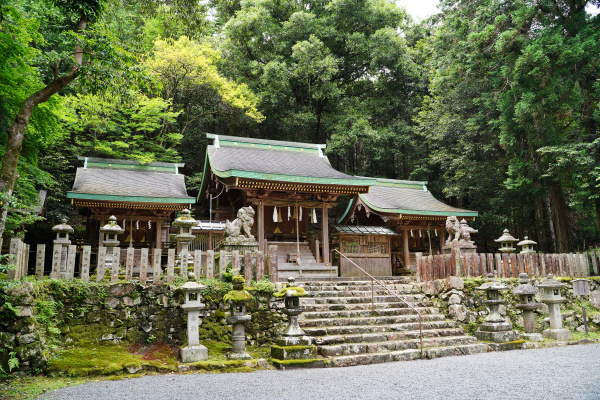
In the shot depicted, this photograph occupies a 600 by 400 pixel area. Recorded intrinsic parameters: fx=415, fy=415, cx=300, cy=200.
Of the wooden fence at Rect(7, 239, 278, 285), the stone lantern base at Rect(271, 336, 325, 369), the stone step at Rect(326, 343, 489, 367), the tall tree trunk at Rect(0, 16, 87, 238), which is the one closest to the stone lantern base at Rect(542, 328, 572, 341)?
the stone step at Rect(326, 343, 489, 367)

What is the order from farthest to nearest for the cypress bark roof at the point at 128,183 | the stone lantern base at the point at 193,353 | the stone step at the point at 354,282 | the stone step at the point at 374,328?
the cypress bark roof at the point at 128,183 < the stone step at the point at 354,282 < the stone step at the point at 374,328 < the stone lantern base at the point at 193,353

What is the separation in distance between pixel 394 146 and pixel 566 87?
11284 millimetres

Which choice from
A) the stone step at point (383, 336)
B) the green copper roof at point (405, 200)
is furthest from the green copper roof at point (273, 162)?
the stone step at point (383, 336)

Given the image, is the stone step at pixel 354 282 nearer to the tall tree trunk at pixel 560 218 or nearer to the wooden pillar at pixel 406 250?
the wooden pillar at pixel 406 250

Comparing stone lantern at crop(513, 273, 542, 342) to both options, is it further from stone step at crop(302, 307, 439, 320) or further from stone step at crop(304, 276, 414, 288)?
stone step at crop(304, 276, 414, 288)

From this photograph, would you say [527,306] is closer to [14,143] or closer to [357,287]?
[357,287]

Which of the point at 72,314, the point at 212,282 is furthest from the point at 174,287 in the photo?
the point at 72,314

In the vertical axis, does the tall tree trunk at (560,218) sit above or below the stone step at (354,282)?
above

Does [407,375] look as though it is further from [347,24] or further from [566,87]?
[347,24]

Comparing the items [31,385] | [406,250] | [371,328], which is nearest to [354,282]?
[371,328]

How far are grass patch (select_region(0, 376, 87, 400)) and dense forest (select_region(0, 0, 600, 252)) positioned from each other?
226 centimetres

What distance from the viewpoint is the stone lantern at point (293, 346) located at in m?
6.79

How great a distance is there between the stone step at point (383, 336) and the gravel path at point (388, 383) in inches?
34.2

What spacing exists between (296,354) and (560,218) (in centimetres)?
1283
